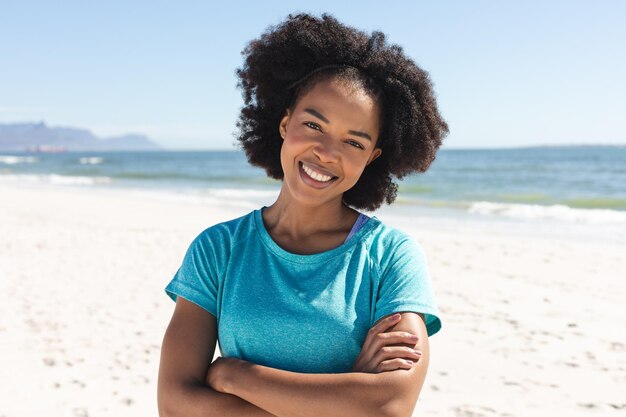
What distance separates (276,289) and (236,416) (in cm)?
39

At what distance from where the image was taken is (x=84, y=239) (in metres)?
10.8

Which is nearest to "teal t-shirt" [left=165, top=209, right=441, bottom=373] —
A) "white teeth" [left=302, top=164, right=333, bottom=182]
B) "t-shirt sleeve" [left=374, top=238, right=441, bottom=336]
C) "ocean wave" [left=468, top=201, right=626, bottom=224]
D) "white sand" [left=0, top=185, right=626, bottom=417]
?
"t-shirt sleeve" [left=374, top=238, right=441, bottom=336]

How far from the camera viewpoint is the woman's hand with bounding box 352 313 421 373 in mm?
1928

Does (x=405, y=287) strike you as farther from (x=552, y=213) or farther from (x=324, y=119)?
(x=552, y=213)

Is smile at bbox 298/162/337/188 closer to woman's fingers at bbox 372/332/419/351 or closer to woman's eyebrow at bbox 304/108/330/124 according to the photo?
woman's eyebrow at bbox 304/108/330/124

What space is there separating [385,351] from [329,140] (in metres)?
0.67

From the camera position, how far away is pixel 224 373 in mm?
1991

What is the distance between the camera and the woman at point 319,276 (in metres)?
1.94

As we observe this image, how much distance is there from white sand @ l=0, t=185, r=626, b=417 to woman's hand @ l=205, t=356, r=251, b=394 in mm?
2593

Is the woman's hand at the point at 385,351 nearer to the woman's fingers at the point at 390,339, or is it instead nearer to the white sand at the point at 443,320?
the woman's fingers at the point at 390,339

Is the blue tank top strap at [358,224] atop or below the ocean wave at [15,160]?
atop

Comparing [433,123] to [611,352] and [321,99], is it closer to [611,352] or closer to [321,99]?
[321,99]

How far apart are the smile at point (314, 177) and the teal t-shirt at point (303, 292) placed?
20cm

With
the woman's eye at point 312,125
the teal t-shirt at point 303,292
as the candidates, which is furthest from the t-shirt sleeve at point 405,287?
the woman's eye at point 312,125
